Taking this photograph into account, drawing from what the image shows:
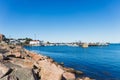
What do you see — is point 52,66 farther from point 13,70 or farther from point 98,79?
point 98,79

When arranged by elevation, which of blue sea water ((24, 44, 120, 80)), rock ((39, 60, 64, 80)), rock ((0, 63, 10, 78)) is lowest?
blue sea water ((24, 44, 120, 80))

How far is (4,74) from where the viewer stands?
14234mm

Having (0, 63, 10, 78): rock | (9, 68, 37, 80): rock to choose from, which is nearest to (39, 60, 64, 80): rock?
(9, 68, 37, 80): rock

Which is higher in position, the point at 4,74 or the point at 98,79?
the point at 4,74

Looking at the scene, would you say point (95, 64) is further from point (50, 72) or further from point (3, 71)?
point (3, 71)

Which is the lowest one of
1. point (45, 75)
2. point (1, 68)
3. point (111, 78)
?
point (111, 78)

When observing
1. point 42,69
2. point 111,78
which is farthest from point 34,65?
point 111,78

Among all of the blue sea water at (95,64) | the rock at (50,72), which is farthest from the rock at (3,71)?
the blue sea water at (95,64)

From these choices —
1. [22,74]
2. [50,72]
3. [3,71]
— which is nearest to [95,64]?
[50,72]

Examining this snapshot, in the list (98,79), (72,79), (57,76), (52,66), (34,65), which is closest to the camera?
(57,76)

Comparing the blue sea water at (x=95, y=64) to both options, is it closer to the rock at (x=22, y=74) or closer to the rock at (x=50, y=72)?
the rock at (x=50, y=72)

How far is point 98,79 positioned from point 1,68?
23561 millimetres

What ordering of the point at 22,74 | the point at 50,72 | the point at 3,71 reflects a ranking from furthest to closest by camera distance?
1. the point at 50,72
2. the point at 22,74
3. the point at 3,71

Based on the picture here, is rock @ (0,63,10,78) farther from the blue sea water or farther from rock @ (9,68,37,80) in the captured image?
the blue sea water
